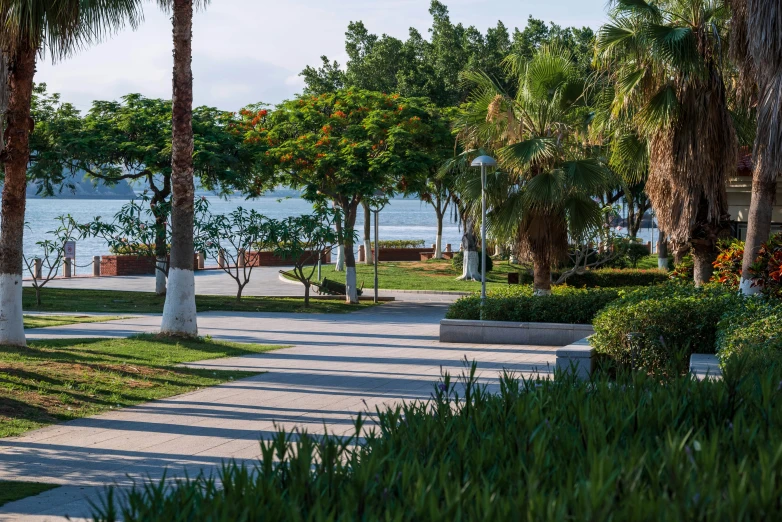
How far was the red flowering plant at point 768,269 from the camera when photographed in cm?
1169

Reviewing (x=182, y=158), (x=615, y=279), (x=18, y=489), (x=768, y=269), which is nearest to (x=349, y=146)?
(x=615, y=279)

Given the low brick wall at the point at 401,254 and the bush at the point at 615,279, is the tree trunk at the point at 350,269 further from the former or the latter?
the low brick wall at the point at 401,254

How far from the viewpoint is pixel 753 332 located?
8.66 m

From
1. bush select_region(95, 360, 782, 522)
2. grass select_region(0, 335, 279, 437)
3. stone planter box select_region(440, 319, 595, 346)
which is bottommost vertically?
grass select_region(0, 335, 279, 437)

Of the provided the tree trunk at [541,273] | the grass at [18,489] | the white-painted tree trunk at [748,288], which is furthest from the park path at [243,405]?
the white-painted tree trunk at [748,288]

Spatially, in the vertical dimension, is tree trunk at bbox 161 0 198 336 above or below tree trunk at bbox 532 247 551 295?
above

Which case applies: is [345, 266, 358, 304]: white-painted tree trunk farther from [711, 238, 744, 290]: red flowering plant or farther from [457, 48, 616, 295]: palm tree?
[711, 238, 744, 290]: red flowering plant

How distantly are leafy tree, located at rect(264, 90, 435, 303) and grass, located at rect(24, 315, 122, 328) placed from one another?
684 cm

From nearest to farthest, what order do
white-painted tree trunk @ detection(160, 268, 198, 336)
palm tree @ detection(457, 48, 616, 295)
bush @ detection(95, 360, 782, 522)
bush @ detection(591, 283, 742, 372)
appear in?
1. bush @ detection(95, 360, 782, 522)
2. bush @ detection(591, 283, 742, 372)
3. white-painted tree trunk @ detection(160, 268, 198, 336)
4. palm tree @ detection(457, 48, 616, 295)

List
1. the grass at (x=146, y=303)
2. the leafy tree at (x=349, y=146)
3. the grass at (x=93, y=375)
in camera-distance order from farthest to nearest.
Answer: the leafy tree at (x=349, y=146)
the grass at (x=146, y=303)
the grass at (x=93, y=375)

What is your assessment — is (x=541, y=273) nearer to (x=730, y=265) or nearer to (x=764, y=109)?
(x=730, y=265)

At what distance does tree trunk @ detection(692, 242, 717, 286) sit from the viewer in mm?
15719

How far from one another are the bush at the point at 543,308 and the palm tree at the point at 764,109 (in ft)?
12.7

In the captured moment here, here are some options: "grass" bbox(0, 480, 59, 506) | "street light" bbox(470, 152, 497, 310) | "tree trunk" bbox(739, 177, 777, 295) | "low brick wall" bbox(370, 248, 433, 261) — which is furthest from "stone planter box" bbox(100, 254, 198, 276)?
"grass" bbox(0, 480, 59, 506)
